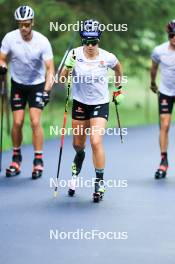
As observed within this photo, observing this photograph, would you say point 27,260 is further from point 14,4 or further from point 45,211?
point 14,4

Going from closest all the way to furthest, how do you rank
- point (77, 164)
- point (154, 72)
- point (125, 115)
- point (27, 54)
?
1. point (77, 164)
2. point (27, 54)
3. point (154, 72)
4. point (125, 115)

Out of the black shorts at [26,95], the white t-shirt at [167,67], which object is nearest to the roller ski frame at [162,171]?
the white t-shirt at [167,67]

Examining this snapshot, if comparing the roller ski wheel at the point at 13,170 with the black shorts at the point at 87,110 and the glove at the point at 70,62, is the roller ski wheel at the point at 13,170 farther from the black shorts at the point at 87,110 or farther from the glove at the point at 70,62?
the glove at the point at 70,62

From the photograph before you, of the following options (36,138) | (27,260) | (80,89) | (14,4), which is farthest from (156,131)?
(27,260)

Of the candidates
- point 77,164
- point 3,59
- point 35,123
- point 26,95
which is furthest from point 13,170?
point 77,164

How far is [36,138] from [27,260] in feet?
17.2

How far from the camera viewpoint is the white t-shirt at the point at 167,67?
1402 cm

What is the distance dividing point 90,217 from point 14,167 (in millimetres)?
3289

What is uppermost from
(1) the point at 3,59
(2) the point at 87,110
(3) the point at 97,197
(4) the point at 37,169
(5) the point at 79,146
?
(1) the point at 3,59

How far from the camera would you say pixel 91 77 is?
11891 mm

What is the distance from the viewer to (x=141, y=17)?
2514 cm

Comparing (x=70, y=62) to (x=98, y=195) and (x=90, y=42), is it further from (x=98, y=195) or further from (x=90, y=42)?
(x=98, y=195)

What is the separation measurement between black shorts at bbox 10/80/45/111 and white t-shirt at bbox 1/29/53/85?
7cm

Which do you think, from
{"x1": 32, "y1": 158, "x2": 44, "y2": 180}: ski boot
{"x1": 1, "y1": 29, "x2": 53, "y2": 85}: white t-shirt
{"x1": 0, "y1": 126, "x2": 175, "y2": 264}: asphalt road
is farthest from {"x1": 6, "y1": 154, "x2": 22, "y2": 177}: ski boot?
{"x1": 1, "y1": 29, "x2": 53, "y2": 85}: white t-shirt
